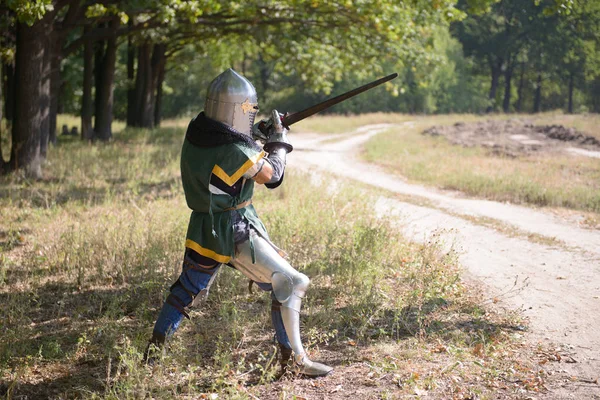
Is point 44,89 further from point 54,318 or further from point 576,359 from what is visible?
point 576,359

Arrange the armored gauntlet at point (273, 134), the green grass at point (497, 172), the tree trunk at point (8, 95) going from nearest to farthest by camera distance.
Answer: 1. the armored gauntlet at point (273, 134)
2. the green grass at point (497, 172)
3. the tree trunk at point (8, 95)

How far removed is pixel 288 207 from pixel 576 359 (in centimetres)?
528

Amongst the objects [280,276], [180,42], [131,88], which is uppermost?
[180,42]

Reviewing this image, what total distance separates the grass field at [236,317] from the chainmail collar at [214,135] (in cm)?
137

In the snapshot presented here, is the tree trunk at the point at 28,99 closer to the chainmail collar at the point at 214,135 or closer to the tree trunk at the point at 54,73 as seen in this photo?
the tree trunk at the point at 54,73

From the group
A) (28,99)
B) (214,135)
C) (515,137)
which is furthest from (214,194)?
(515,137)

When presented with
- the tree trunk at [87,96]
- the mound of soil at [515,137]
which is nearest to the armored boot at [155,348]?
the tree trunk at [87,96]

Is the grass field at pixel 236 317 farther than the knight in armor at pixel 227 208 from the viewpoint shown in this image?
Yes

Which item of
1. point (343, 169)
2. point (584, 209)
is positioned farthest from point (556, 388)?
point (343, 169)

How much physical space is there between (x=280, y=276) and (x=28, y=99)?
8979 mm

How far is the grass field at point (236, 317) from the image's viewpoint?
14.5 ft

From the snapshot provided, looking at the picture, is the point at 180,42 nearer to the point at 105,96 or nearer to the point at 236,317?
the point at 105,96

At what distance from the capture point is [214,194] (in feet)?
14.0

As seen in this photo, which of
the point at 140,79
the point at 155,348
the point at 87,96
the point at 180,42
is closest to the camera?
the point at 155,348
